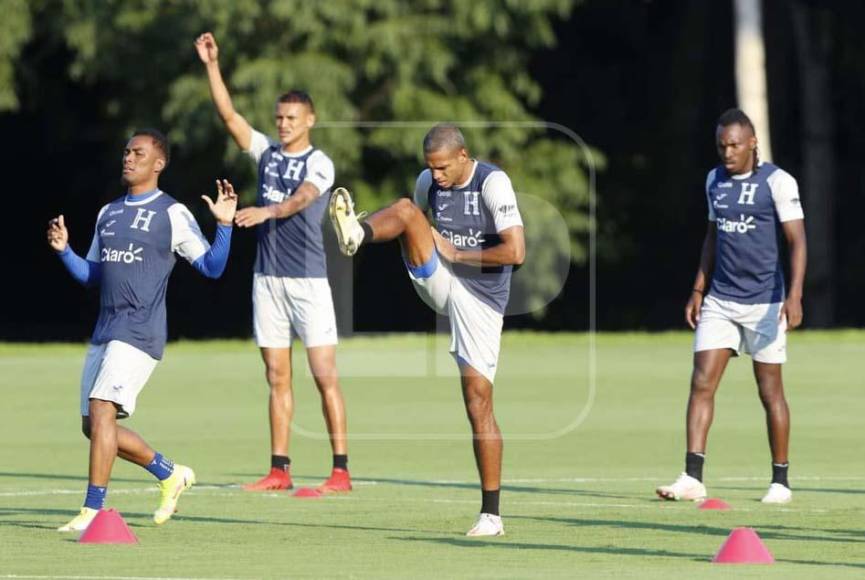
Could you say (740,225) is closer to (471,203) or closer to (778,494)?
(778,494)

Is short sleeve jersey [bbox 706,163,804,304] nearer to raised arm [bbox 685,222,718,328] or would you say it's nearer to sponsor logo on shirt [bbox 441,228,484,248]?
raised arm [bbox 685,222,718,328]

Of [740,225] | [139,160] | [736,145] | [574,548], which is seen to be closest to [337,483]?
[139,160]

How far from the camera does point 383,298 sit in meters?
32.7

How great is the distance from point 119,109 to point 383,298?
948 cm

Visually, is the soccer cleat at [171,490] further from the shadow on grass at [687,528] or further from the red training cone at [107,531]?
the shadow on grass at [687,528]

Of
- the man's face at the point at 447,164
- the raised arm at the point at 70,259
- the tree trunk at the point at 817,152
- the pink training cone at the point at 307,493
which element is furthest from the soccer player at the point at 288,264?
the tree trunk at the point at 817,152

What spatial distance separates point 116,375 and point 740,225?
431 centimetres

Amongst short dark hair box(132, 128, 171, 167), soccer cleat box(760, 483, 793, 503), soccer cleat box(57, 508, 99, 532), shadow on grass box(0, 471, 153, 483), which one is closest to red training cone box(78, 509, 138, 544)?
soccer cleat box(57, 508, 99, 532)

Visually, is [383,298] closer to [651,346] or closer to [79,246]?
[651,346]

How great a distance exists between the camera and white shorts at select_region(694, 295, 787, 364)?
1332cm

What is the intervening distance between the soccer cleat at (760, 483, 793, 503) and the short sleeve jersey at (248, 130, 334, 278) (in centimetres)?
342

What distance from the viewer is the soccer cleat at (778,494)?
12797 mm

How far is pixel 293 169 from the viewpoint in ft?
45.9

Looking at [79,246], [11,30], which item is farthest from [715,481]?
[79,246]
